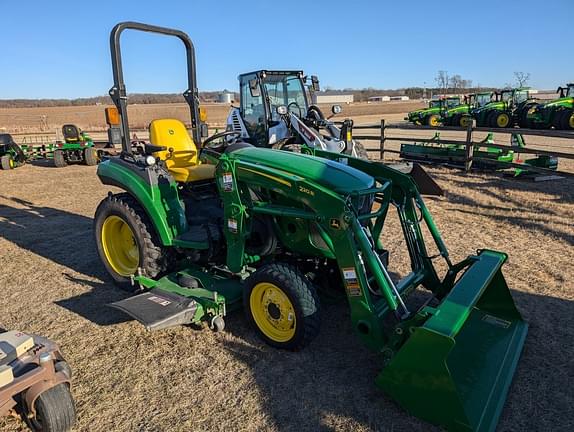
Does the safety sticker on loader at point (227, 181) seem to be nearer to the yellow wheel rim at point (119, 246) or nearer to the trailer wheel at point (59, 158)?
the yellow wheel rim at point (119, 246)

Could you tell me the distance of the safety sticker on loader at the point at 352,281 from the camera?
9.19 feet

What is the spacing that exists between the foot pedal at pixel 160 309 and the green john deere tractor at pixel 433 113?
24.7 m

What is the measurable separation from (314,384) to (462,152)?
32.1ft

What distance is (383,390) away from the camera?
269cm

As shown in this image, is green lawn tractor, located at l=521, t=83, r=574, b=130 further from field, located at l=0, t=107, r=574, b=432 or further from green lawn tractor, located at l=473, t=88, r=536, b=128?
field, located at l=0, t=107, r=574, b=432

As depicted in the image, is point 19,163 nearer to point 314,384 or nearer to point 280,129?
point 280,129

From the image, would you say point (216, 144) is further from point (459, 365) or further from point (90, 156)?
point (90, 156)

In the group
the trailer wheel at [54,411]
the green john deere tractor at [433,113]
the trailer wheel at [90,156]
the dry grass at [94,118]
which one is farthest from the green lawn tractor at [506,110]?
the trailer wheel at [54,411]

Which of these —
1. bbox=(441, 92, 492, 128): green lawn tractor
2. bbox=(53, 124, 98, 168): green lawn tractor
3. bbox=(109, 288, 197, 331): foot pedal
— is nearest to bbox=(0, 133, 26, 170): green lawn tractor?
bbox=(53, 124, 98, 168): green lawn tractor

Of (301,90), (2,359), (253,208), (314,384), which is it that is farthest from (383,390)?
(301,90)

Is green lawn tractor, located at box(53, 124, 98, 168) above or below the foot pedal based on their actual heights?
above

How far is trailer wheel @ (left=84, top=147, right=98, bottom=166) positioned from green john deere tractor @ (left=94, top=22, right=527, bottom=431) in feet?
33.0

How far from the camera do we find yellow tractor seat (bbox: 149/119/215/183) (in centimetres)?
460

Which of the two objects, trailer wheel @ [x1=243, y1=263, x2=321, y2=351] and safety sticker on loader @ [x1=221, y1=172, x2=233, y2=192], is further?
safety sticker on loader @ [x1=221, y1=172, x2=233, y2=192]
